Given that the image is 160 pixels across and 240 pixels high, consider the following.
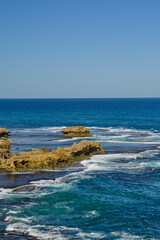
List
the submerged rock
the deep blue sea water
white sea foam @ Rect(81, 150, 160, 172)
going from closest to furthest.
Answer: the deep blue sea water < the submerged rock < white sea foam @ Rect(81, 150, 160, 172)

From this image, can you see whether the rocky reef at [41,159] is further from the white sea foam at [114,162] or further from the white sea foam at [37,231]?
the white sea foam at [37,231]

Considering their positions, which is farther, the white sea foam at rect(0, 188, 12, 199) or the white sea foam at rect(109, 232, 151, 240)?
the white sea foam at rect(0, 188, 12, 199)

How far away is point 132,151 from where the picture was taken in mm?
60000

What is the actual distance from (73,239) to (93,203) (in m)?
8.30

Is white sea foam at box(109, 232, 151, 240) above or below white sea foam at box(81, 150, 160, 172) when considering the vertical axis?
below

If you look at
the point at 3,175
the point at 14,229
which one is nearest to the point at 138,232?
the point at 14,229

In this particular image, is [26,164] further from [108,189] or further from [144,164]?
[144,164]

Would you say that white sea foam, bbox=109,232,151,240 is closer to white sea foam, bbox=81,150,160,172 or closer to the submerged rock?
the submerged rock

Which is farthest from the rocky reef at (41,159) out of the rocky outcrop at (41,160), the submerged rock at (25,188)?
the submerged rock at (25,188)

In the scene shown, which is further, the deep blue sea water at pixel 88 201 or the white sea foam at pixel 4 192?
the white sea foam at pixel 4 192

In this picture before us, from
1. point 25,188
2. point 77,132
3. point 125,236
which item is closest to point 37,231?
point 125,236

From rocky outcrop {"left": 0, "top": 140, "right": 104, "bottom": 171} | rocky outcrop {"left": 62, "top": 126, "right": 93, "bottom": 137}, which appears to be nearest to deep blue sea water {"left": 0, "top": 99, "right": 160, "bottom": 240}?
rocky outcrop {"left": 0, "top": 140, "right": 104, "bottom": 171}

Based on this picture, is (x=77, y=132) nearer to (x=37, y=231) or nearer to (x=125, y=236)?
(x=37, y=231)

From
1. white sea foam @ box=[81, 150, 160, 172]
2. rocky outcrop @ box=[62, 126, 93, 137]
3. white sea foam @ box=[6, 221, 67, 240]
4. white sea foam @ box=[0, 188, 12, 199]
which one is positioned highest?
rocky outcrop @ box=[62, 126, 93, 137]
